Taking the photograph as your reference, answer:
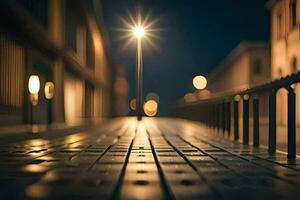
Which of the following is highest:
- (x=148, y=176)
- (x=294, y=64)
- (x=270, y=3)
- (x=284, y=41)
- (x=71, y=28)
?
(x=270, y=3)

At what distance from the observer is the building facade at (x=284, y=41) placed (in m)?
31.1

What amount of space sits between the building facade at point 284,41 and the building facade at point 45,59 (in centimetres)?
1231

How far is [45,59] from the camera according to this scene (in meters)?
22.8

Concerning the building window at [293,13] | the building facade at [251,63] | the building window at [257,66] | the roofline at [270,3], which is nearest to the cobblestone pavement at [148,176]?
the building window at [293,13]

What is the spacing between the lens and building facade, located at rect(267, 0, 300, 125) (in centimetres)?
3106

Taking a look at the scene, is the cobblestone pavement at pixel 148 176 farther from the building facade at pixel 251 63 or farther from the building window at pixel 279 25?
the building facade at pixel 251 63

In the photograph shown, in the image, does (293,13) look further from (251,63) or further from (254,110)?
(254,110)

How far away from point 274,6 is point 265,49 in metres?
17.6

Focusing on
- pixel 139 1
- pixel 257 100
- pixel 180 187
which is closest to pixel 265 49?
pixel 139 1

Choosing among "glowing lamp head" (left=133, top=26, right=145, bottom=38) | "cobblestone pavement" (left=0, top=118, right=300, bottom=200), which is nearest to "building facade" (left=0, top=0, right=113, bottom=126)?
"glowing lamp head" (left=133, top=26, right=145, bottom=38)

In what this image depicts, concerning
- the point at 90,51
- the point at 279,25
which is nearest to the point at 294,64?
the point at 279,25

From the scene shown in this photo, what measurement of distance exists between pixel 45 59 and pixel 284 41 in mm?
17635

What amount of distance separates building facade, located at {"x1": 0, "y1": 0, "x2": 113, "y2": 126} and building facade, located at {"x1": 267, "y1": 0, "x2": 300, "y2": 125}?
12309mm

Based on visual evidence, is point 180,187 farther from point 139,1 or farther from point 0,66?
point 139,1
